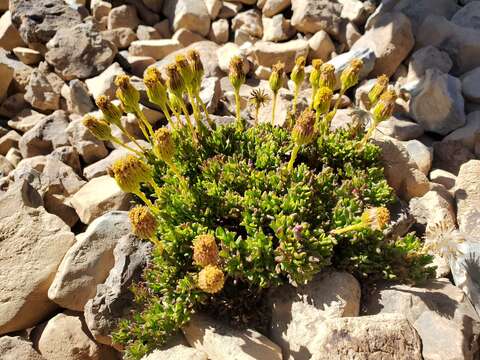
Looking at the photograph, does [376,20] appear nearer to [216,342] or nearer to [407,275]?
[407,275]

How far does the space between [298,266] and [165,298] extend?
3.13ft

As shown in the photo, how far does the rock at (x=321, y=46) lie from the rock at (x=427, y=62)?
3.45ft

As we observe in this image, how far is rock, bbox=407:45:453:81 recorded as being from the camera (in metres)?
5.41

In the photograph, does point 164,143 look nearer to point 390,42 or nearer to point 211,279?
point 211,279

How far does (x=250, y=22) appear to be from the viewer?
6371 mm

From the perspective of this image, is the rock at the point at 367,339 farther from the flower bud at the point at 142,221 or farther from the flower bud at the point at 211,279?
the flower bud at the point at 142,221

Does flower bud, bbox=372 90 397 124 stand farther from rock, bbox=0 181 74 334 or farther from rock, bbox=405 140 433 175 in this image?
rock, bbox=0 181 74 334

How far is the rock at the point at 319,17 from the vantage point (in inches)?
233

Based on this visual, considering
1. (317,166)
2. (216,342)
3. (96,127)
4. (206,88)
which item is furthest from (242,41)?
(216,342)

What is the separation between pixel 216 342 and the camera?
290 centimetres

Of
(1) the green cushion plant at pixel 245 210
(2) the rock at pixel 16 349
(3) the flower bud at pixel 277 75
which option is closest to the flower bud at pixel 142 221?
(1) the green cushion plant at pixel 245 210

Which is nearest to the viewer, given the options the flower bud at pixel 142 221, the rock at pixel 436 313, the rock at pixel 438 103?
the flower bud at pixel 142 221

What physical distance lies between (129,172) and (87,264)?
1.12 meters

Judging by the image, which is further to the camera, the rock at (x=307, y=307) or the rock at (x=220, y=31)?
the rock at (x=220, y=31)
